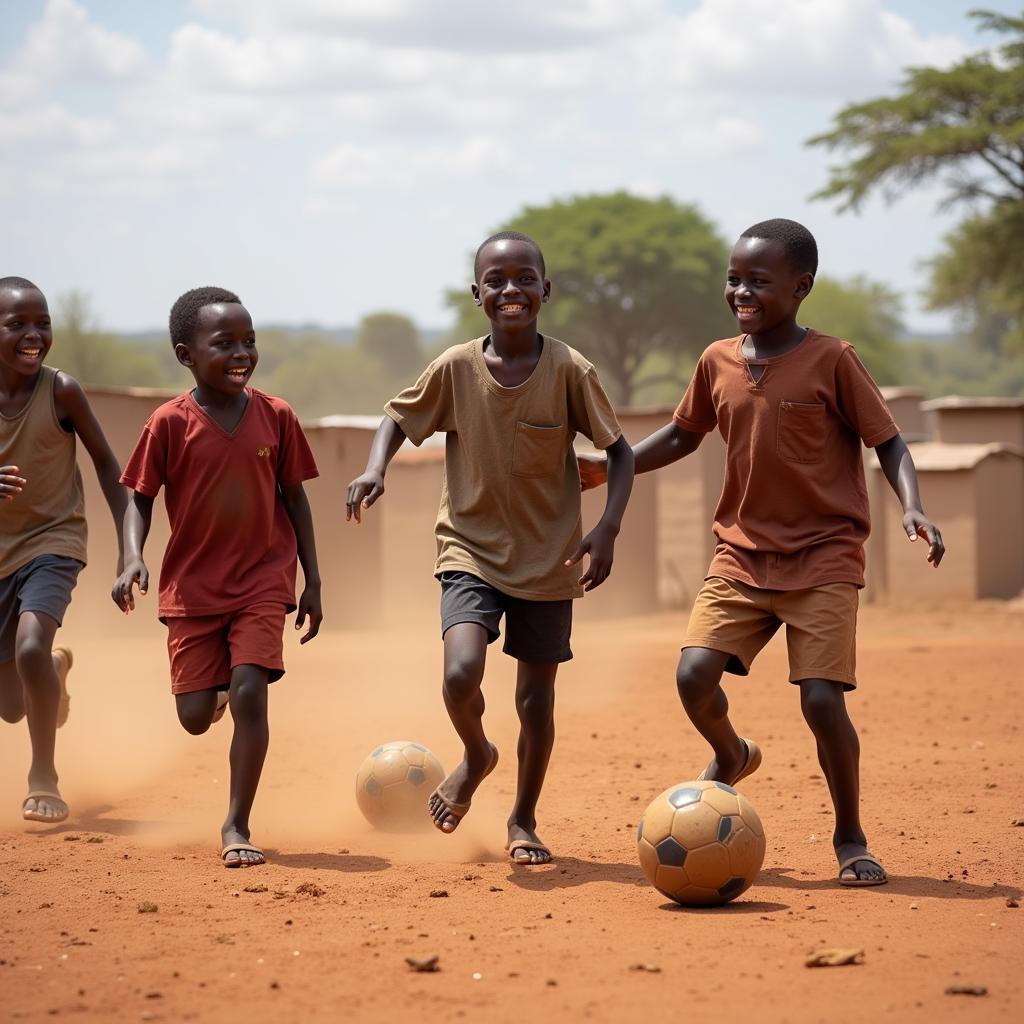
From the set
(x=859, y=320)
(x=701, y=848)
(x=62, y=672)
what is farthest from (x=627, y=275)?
(x=701, y=848)

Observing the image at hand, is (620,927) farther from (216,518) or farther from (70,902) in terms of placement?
(216,518)

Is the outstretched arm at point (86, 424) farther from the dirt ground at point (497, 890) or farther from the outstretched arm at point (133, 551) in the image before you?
the dirt ground at point (497, 890)

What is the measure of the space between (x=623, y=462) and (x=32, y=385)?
244cm

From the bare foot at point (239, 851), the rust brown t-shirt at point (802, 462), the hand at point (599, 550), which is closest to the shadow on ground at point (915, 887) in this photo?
the rust brown t-shirt at point (802, 462)

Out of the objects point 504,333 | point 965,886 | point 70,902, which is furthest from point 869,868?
point 70,902

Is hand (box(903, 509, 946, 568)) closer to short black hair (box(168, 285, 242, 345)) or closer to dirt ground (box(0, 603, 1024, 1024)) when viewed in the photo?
dirt ground (box(0, 603, 1024, 1024))

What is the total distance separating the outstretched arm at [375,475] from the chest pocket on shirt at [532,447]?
391mm

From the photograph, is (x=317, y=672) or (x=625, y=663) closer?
(x=317, y=672)

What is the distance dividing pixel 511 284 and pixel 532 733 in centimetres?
149

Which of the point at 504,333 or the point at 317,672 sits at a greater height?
the point at 504,333

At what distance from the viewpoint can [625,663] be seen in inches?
498

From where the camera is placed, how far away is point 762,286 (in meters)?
5.07

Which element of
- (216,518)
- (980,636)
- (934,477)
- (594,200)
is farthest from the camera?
(594,200)

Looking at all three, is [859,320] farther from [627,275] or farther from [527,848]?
[527,848]
